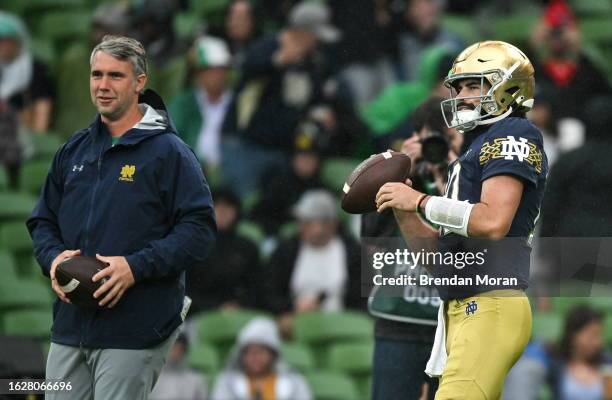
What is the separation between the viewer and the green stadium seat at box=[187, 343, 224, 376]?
9.84 meters

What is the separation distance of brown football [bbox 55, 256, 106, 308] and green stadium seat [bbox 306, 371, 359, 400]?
14.3 ft

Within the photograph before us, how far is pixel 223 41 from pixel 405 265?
5397 millimetres

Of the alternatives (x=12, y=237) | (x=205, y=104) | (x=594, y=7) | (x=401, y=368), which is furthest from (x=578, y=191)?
(x=12, y=237)

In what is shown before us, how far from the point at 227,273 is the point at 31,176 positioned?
70.1 inches

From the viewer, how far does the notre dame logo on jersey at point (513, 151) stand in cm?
536

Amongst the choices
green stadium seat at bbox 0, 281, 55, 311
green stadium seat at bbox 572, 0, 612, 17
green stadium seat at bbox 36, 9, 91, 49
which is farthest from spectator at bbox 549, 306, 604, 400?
green stadium seat at bbox 36, 9, 91, 49

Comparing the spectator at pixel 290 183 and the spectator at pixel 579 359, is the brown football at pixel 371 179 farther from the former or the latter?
the spectator at pixel 290 183

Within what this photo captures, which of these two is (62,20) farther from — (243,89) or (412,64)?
(412,64)

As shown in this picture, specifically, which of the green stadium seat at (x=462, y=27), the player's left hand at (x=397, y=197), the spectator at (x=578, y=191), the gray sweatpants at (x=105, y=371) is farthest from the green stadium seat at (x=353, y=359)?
the player's left hand at (x=397, y=197)

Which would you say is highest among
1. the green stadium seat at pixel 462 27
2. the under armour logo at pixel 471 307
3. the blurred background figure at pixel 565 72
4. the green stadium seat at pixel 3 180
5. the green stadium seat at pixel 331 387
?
the green stadium seat at pixel 462 27

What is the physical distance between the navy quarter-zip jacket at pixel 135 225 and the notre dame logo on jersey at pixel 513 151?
1119 millimetres

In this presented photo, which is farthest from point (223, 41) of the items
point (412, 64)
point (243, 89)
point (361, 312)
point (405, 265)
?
point (405, 265)

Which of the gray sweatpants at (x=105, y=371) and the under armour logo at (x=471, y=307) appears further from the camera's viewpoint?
the gray sweatpants at (x=105, y=371)

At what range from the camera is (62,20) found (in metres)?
12.1
